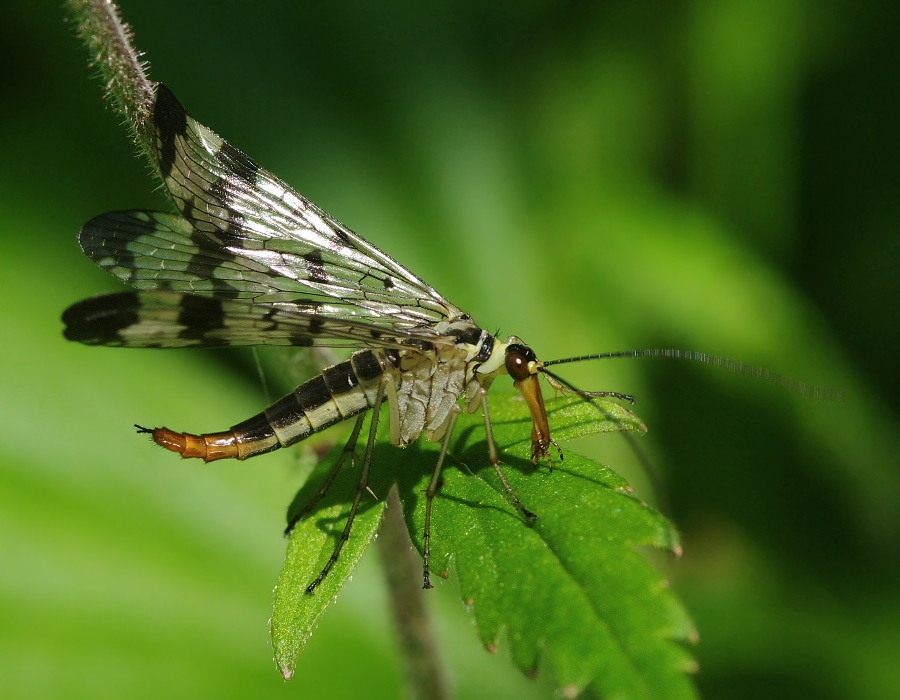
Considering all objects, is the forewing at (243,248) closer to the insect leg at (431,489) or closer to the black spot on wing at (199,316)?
the insect leg at (431,489)

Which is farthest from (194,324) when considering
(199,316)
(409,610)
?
(409,610)

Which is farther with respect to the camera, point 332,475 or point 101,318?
point 332,475

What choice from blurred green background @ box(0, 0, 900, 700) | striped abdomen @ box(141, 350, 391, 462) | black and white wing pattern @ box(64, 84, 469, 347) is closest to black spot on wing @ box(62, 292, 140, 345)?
black and white wing pattern @ box(64, 84, 469, 347)

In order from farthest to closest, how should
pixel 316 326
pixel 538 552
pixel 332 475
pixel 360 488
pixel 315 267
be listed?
pixel 315 267, pixel 332 475, pixel 360 488, pixel 316 326, pixel 538 552

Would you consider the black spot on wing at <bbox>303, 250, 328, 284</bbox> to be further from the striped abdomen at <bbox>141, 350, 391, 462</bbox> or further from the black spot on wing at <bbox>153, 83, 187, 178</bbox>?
the black spot on wing at <bbox>153, 83, 187, 178</bbox>

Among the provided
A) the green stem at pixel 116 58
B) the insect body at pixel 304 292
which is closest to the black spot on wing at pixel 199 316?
the insect body at pixel 304 292

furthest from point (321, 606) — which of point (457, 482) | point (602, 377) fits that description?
point (602, 377)

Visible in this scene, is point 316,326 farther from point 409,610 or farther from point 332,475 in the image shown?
point 409,610
